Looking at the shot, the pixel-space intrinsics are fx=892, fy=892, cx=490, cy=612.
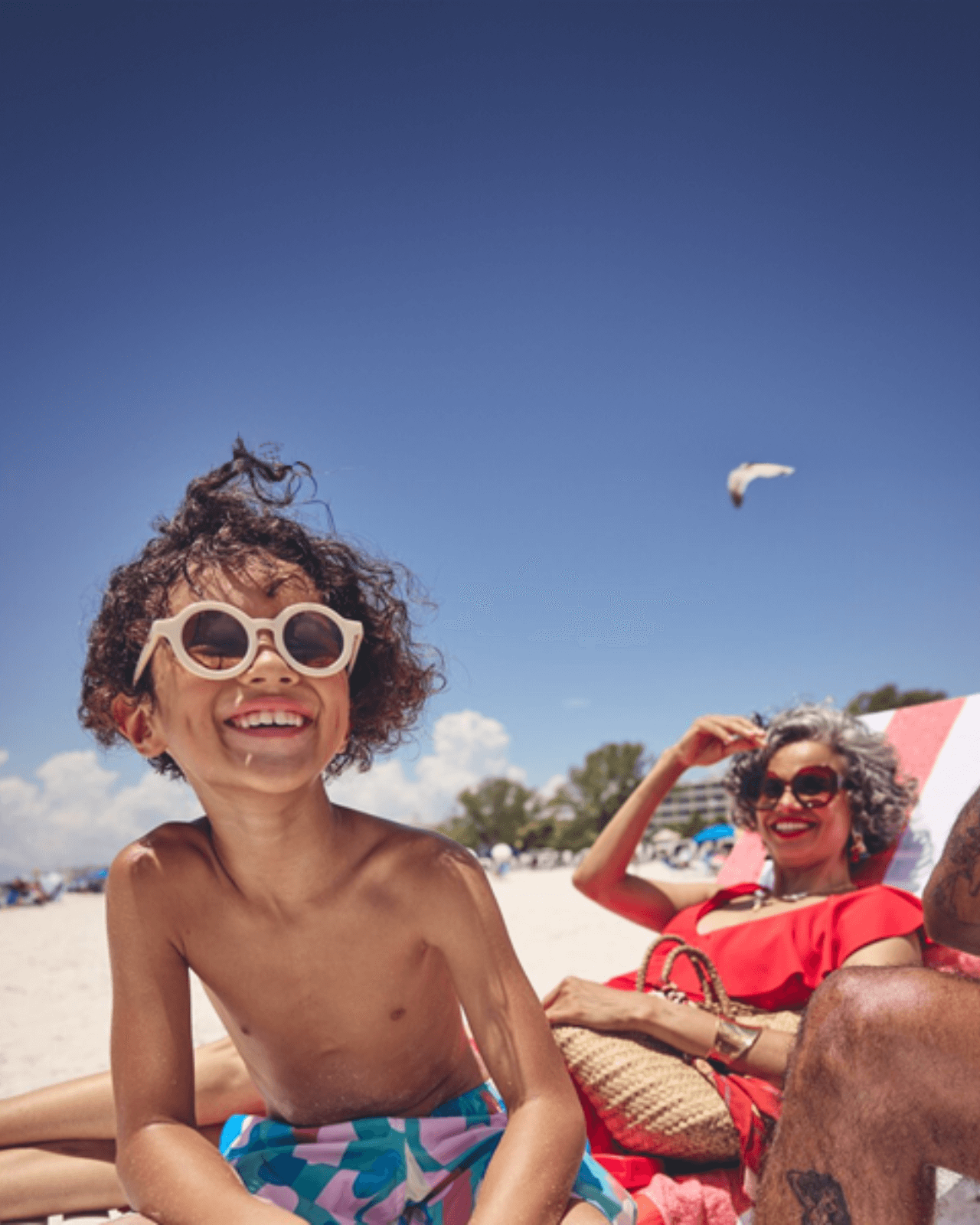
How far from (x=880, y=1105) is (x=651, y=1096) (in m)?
1.21

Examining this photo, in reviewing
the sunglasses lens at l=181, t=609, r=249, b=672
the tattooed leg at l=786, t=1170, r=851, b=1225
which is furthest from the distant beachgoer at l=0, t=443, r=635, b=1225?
the tattooed leg at l=786, t=1170, r=851, b=1225

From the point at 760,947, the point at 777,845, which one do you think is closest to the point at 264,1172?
the point at 760,947

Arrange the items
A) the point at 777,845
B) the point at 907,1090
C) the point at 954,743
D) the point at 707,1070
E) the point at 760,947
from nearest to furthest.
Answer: the point at 907,1090
the point at 707,1070
the point at 760,947
the point at 777,845
the point at 954,743

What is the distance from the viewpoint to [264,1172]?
2047mm

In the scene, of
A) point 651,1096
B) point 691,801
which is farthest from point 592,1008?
point 691,801

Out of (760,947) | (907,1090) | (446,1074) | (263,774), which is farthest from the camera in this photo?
(760,947)

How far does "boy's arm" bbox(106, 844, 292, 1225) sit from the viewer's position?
1.69 m

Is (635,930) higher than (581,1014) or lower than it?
lower

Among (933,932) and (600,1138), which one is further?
(600,1138)

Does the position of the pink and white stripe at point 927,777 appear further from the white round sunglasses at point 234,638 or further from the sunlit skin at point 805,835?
the white round sunglasses at point 234,638

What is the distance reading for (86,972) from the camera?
32.8ft

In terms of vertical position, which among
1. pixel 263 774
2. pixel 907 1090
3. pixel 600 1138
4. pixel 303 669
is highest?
pixel 303 669

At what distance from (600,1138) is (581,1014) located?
0.34 m

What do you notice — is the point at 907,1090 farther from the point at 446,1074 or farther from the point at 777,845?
the point at 777,845
